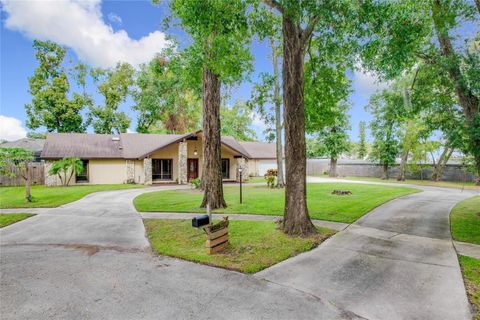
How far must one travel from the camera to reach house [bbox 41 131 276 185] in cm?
2252

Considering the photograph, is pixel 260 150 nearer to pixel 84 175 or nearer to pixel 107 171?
pixel 107 171

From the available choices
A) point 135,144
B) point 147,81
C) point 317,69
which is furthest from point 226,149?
point 317,69

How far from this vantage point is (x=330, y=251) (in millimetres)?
6152

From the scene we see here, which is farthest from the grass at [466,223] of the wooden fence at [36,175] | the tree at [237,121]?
the tree at [237,121]

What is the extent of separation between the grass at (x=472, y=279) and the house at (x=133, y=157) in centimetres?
1962

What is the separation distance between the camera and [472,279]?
4.70m

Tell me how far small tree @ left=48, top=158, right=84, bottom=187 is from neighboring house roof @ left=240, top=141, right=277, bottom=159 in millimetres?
17867

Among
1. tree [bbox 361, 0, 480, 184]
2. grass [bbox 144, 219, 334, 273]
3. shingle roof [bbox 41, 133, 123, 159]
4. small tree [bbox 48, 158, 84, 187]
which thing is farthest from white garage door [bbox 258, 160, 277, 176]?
grass [bbox 144, 219, 334, 273]

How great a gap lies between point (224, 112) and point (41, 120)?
21388 millimetres

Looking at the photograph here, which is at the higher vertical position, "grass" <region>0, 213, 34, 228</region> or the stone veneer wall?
the stone veneer wall

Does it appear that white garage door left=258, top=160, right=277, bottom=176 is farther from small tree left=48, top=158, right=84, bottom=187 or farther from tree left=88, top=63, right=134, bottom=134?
small tree left=48, top=158, right=84, bottom=187

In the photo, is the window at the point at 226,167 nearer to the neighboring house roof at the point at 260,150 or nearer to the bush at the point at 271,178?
the bush at the point at 271,178

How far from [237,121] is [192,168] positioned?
16.8m

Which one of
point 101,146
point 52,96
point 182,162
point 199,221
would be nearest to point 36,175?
point 101,146
